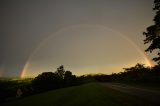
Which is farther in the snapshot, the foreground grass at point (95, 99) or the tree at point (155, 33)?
the tree at point (155, 33)

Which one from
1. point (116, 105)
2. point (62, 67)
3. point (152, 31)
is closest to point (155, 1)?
point (152, 31)

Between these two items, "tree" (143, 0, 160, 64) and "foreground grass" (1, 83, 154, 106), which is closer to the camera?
"foreground grass" (1, 83, 154, 106)

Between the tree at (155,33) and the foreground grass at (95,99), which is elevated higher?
the tree at (155,33)

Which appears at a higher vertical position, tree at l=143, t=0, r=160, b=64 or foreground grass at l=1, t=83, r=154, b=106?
tree at l=143, t=0, r=160, b=64

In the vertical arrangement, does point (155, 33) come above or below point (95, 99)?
above

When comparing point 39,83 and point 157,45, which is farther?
point 39,83

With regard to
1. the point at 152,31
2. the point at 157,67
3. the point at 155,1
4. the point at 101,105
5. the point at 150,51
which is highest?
the point at 155,1

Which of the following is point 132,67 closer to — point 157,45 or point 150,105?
point 157,45

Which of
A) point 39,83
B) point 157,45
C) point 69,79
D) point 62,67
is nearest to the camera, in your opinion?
point 157,45

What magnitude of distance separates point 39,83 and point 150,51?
64.8 m

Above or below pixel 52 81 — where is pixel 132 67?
above

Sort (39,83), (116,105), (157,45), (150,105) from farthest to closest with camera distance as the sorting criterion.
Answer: (39,83) < (157,45) < (116,105) < (150,105)

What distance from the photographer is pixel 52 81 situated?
8350cm

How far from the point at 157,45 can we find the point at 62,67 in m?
108
